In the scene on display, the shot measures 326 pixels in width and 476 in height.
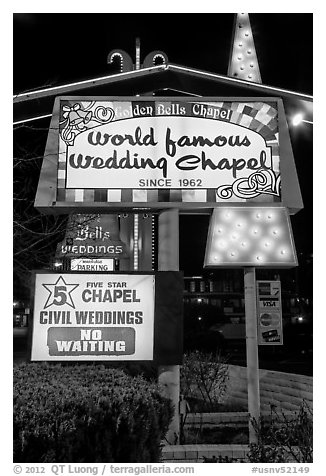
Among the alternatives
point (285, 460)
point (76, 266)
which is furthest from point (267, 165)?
point (76, 266)

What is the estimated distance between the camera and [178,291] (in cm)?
718

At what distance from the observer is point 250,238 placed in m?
7.49

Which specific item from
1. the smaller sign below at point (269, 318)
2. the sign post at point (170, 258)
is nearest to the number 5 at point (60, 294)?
the sign post at point (170, 258)

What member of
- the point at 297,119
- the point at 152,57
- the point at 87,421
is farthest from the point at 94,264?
the point at 87,421

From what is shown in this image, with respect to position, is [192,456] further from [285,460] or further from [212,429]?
[212,429]

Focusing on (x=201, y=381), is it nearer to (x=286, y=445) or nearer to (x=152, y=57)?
(x=286, y=445)

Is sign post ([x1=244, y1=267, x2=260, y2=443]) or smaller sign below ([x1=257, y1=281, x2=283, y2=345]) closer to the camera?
sign post ([x1=244, y1=267, x2=260, y2=443])

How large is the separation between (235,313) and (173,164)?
56.9m

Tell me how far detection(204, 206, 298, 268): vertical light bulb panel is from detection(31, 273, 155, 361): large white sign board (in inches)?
47.8

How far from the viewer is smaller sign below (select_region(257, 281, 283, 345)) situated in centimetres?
760

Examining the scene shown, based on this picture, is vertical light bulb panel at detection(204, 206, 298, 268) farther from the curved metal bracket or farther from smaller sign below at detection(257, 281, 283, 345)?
the curved metal bracket

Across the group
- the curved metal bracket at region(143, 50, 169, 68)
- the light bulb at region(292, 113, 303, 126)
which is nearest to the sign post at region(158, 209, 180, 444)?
the light bulb at region(292, 113, 303, 126)

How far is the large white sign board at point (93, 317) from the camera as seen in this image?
6852 mm

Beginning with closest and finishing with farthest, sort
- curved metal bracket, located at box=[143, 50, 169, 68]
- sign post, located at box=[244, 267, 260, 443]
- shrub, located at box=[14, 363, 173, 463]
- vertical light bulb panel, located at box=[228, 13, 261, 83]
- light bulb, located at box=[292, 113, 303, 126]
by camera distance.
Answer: shrub, located at box=[14, 363, 173, 463], sign post, located at box=[244, 267, 260, 443], light bulb, located at box=[292, 113, 303, 126], vertical light bulb panel, located at box=[228, 13, 261, 83], curved metal bracket, located at box=[143, 50, 169, 68]
